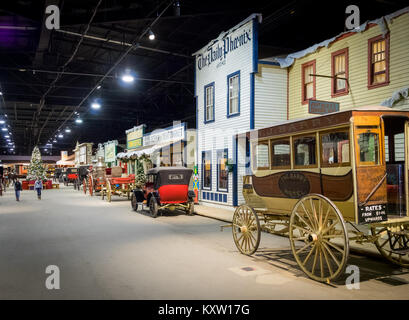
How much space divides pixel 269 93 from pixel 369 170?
10876 mm

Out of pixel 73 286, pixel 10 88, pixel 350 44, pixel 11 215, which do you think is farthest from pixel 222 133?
pixel 10 88

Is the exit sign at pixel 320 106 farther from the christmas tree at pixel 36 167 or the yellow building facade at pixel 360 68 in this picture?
the christmas tree at pixel 36 167

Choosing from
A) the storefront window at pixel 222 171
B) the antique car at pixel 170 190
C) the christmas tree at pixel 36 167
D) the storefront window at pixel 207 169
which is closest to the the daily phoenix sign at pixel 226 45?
the storefront window at pixel 222 171

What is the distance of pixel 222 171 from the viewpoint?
18.3 meters

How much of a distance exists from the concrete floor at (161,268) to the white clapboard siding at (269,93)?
6604 mm

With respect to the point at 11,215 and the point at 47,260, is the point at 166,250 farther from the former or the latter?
the point at 11,215

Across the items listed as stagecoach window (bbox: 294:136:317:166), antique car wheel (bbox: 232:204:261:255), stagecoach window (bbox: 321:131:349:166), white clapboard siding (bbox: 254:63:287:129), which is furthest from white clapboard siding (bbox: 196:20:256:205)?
stagecoach window (bbox: 321:131:349:166)

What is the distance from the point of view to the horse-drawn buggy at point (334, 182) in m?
5.72

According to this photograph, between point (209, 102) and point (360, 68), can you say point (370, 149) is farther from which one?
point (209, 102)

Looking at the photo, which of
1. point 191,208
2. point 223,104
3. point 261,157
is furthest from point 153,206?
point 261,157

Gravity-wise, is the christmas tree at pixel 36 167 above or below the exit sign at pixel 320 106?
below

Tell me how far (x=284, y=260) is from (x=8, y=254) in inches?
242

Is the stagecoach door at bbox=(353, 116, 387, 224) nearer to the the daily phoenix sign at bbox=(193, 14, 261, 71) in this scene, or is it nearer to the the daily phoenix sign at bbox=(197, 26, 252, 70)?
the the daily phoenix sign at bbox=(193, 14, 261, 71)

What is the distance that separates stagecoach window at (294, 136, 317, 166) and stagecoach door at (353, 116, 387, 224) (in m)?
0.95
